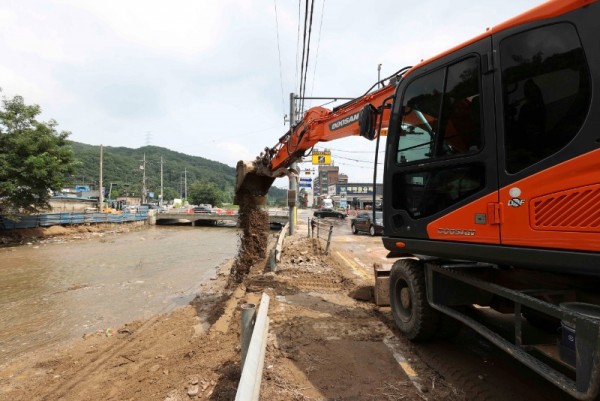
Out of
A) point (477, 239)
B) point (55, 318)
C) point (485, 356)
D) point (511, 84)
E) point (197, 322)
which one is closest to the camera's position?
point (511, 84)

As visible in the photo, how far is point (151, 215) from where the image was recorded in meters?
45.4

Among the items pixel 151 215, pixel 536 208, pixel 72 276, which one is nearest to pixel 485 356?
pixel 536 208

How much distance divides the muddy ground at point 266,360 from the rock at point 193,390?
11 millimetres

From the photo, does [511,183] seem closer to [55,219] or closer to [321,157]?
[321,157]

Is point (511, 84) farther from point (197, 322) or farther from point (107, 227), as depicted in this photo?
point (107, 227)

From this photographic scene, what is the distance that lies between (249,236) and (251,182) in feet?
6.50

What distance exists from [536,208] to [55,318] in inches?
411

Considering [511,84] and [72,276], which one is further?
[72,276]

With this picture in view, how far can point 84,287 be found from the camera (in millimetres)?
12273

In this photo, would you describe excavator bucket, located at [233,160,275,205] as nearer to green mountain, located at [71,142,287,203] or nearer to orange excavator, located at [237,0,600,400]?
orange excavator, located at [237,0,600,400]

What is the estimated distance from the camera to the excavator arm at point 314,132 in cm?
512

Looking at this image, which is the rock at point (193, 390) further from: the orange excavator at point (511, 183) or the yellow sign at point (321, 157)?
the yellow sign at point (321, 157)

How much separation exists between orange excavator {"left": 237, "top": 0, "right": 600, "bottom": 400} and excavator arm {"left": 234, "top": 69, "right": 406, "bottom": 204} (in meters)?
0.25

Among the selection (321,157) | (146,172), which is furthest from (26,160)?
(146,172)
